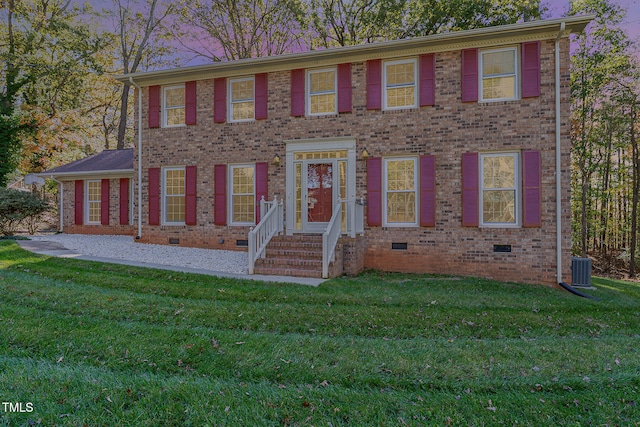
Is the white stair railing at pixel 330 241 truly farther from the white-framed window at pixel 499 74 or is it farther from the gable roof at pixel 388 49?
the white-framed window at pixel 499 74

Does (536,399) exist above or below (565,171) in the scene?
below

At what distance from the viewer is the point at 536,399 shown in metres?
2.72

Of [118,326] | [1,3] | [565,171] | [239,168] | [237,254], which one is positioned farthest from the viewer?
[1,3]

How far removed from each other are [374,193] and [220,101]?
17.2ft

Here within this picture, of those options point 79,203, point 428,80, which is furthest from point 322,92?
point 79,203

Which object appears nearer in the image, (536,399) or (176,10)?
(536,399)

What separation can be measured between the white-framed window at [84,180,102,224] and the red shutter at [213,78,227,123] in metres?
6.52

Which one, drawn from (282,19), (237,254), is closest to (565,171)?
(237,254)

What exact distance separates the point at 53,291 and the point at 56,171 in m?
11.5

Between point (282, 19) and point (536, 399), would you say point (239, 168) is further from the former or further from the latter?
point (282, 19)

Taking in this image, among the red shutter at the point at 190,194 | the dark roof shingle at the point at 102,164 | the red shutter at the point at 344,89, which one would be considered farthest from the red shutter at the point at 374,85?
the dark roof shingle at the point at 102,164

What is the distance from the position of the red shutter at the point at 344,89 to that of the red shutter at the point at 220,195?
12.4 ft

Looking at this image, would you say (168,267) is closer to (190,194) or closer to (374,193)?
(190,194)

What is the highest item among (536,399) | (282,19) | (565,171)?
(282,19)
